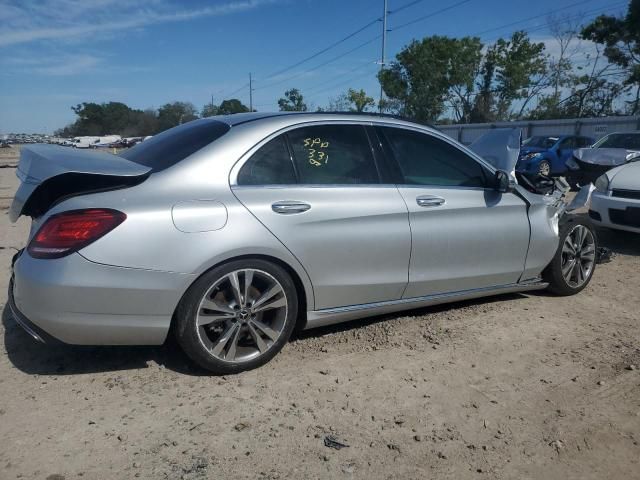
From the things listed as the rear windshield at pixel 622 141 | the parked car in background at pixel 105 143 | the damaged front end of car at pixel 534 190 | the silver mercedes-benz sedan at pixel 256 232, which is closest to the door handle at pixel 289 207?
the silver mercedes-benz sedan at pixel 256 232

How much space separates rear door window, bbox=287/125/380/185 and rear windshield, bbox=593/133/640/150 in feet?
32.5

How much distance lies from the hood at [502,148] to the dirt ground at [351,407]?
139cm

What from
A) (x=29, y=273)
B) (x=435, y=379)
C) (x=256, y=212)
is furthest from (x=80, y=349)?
(x=435, y=379)

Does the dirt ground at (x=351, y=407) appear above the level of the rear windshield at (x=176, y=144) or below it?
below

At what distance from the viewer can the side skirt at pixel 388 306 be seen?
331 cm

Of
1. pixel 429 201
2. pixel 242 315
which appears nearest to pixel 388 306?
pixel 429 201

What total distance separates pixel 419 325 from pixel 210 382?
5.39ft

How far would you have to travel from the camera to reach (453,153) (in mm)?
3877

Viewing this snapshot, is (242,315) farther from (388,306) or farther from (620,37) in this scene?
(620,37)

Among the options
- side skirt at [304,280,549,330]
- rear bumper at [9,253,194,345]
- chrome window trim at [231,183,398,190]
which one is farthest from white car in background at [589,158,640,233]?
rear bumper at [9,253,194,345]

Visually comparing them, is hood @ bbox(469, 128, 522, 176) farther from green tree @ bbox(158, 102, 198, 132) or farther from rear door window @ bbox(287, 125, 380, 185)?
green tree @ bbox(158, 102, 198, 132)

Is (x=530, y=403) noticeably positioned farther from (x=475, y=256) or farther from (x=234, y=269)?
(x=234, y=269)

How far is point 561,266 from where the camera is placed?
14.6ft

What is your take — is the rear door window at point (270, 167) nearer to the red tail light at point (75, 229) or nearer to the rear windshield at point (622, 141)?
the red tail light at point (75, 229)
